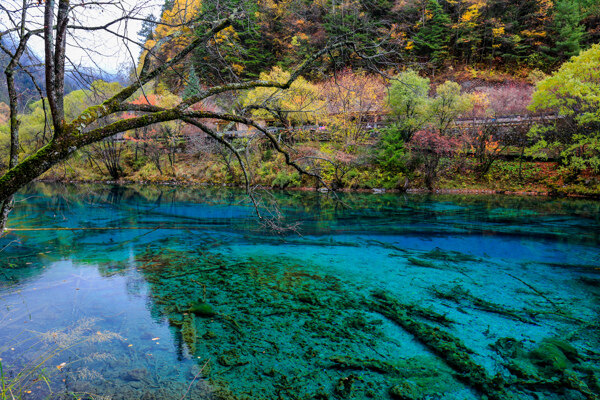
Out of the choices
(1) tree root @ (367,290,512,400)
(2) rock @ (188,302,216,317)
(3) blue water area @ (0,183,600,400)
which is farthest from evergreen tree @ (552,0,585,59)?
(2) rock @ (188,302,216,317)

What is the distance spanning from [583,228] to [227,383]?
43.2 ft

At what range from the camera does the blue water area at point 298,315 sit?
328 cm

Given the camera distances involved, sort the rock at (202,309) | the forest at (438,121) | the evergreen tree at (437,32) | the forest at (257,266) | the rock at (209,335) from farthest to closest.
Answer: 1. the evergreen tree at (437,32)
2. the forest at (438,121)
3. the rock at (202,309)
4. the rock at (209,335)
5. the forest at (257,266)

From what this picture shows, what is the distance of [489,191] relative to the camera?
71.6 feet

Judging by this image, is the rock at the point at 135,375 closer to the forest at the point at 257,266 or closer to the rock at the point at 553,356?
the forest at the point at 257,266

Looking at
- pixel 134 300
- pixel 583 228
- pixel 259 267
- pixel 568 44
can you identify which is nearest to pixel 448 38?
pixel 568 44

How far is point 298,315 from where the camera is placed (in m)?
4.74

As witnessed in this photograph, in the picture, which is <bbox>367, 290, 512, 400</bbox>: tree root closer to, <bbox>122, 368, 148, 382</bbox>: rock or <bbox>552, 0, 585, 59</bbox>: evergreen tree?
<bbox>122, 368, 148, 382</bbox>: rock

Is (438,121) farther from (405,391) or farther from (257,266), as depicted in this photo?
(405,391)

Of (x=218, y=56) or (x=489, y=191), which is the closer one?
(x=218, y=56)

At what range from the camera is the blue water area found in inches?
129

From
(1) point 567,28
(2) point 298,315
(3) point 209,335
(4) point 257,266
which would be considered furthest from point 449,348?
(1) point 567,28

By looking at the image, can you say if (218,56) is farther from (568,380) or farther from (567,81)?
(567,81)

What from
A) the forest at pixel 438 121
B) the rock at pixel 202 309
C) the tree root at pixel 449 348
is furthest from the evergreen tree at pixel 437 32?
the rock at pixel 202 309
